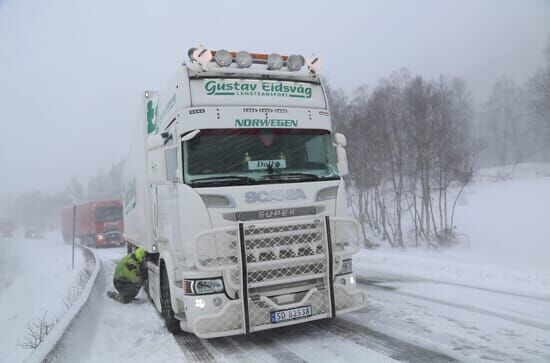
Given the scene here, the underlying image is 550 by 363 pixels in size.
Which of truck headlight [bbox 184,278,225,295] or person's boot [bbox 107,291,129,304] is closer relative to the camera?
truck headlight [bbox 184,278,225,295]

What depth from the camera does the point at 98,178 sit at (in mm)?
134375

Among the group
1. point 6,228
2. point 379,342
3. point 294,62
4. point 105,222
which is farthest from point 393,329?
point 6,228

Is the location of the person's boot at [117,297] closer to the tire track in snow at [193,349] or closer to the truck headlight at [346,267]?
the tire track in snow at [193,349]

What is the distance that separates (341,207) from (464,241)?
18710 mm

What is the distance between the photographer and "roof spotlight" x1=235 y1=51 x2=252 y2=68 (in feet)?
19.5

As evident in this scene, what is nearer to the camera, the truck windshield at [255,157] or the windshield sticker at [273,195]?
the windshield sticker at [273,195]

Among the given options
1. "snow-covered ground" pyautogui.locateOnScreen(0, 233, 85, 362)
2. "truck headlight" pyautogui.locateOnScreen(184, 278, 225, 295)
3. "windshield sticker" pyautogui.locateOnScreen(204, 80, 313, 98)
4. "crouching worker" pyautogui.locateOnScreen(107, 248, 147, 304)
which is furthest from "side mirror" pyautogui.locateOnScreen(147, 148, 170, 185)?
"snow-covered ground" pyautogui.locateOnScreen(0, 233, 85, 362)

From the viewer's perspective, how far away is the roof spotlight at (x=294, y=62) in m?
6.22

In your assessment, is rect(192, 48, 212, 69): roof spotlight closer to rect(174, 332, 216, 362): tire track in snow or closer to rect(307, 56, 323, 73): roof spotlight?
rect(307, 56, 323, 73): roof spotlight

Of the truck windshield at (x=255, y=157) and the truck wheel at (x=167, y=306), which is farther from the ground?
the truck windshield at (x=255, y=157)

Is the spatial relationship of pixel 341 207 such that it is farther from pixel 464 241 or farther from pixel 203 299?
pixel 464 241

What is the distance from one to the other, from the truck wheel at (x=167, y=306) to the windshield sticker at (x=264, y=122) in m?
2.61

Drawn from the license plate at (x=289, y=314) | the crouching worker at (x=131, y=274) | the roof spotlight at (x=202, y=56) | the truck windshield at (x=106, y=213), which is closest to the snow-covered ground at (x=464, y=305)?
the license plate at (x=289, y=314)

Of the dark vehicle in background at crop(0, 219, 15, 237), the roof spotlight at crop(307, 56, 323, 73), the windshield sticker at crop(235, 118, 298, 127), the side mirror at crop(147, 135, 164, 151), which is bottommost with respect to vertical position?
the dark vehicle in background at crop(0, 219, 15, 237)
